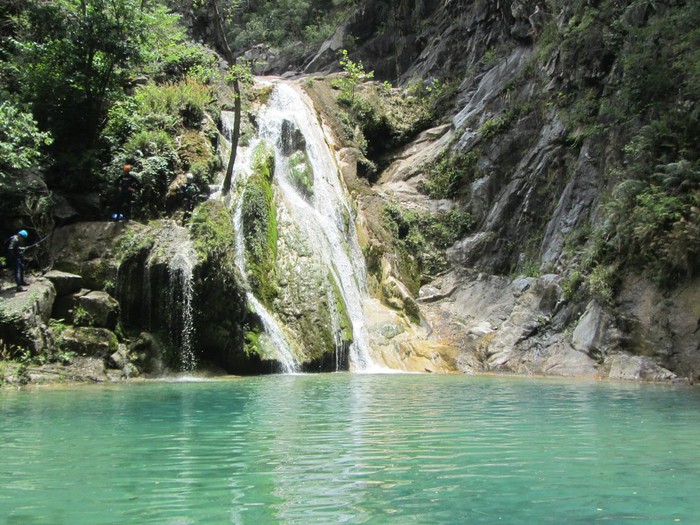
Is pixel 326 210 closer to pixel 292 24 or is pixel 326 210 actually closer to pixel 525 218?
pixel 525 218

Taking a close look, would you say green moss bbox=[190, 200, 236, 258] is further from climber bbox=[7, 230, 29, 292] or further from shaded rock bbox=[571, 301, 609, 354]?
shaded rock bbox=[571, 301, 609, 354]

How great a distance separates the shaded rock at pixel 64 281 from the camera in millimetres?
14477

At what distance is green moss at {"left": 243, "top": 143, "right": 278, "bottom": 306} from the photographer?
17.2m

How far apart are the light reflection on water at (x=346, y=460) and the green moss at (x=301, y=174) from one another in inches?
516

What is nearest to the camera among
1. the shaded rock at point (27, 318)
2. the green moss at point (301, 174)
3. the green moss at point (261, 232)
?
the shaded rock at point (27, 318)

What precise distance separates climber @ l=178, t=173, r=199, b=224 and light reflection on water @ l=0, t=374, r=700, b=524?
8.33m

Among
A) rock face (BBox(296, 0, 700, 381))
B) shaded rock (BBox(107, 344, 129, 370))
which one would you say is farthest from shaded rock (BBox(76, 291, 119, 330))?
rock face (BBox(296, 0, 700, 381))

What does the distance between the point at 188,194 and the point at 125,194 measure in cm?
175

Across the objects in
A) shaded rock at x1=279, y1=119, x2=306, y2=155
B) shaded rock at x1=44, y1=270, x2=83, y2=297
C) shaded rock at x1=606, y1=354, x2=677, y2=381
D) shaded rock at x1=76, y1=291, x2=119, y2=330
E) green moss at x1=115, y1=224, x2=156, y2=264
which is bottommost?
shaded rock at x1=606, y1=354, x2=677, y2=381

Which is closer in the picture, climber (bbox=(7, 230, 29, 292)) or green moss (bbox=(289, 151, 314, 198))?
climber (bbox=(7, 230, 29, 292))

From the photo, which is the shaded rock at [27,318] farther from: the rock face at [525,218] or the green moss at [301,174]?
the green moss at [301,174]

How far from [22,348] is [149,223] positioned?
481 centimetres

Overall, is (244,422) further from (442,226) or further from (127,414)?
(442,226)

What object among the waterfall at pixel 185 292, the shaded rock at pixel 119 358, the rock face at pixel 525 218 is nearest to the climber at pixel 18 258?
the shaded rock at pixel 119 358
